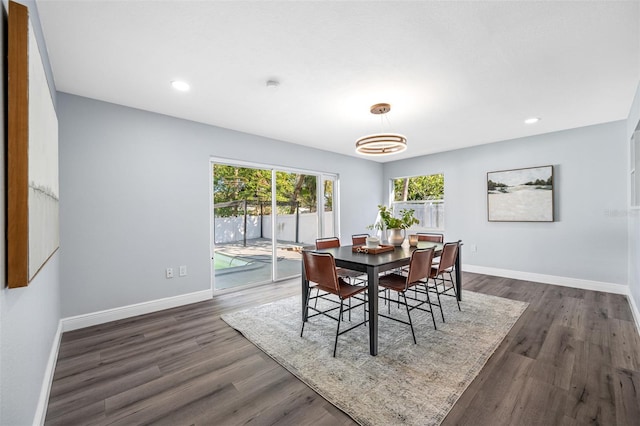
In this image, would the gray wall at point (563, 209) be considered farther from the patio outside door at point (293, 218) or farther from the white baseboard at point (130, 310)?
the white baseboard at point (130, 310)

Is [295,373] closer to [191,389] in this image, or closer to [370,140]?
[191,389]

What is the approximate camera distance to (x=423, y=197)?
6.24 metres

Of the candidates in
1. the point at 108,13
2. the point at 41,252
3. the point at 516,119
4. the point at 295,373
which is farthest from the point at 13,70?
the point at 516,119

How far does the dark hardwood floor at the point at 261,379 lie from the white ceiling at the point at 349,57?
2.44 metres

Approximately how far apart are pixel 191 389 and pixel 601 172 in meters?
5.69

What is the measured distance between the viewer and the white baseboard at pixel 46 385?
60.8 inches

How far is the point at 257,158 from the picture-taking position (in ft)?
14.7

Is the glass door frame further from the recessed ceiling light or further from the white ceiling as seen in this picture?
the recessed ceiling light

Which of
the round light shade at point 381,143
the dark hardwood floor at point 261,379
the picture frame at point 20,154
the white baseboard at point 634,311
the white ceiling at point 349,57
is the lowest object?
the dark hardwood floor at point 261,379

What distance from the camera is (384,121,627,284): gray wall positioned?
3.94 meters

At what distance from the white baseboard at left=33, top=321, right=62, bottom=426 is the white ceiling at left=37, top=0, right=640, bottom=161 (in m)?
2.35

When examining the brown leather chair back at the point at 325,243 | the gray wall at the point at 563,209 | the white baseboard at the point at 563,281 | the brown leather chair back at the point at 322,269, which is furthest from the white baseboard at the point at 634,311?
the brown leather chair back at the point at 325,243

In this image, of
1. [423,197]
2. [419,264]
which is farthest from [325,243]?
[423,197]

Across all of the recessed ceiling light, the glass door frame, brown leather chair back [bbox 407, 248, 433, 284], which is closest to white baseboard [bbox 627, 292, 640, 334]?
brown leather chair back [bbox 407, 248, 433, 284]
